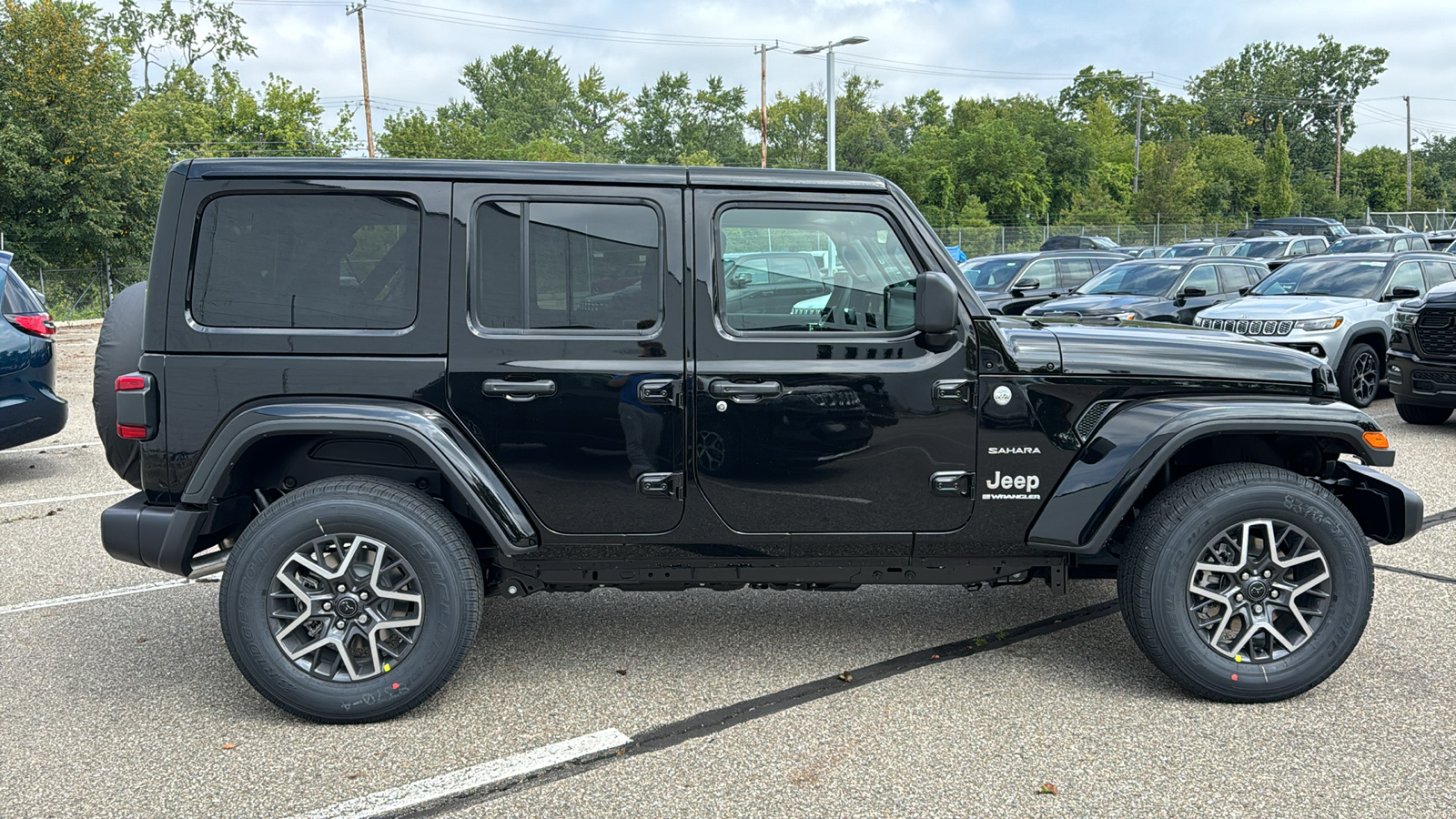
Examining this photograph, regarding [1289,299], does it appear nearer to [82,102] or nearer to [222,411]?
[222,411]

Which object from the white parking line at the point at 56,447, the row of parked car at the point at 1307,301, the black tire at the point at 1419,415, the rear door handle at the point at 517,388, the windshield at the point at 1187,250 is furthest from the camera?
the windshield at the point at 1187,250

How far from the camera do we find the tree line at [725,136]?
3058 cm

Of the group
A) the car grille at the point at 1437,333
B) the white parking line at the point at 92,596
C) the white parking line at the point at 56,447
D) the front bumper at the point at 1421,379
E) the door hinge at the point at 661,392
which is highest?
the door hinge at the point at 661,392

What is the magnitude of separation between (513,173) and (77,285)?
107 ft

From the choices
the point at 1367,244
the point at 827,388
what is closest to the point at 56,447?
the point at 827,388

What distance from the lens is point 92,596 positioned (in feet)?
18.3

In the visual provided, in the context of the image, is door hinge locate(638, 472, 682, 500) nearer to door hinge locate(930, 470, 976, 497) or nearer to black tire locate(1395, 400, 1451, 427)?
door hinge locate(930, 470, 976, 497)

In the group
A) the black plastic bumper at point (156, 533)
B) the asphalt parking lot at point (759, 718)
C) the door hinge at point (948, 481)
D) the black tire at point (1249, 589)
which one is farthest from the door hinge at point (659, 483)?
the black tire at point (1249, 589)

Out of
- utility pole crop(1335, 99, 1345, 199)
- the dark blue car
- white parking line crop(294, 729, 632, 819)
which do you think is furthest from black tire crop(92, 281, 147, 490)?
utility pole crop(1335, 99, 1345, 199)

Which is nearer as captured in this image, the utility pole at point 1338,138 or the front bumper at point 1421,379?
the front bumper at point 1421,379

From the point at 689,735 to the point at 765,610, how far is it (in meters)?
1.45

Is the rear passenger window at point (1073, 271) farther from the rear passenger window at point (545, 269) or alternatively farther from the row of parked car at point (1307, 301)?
the rear passenger window at point (545, 269)

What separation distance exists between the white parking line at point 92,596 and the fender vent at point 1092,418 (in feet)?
13.8

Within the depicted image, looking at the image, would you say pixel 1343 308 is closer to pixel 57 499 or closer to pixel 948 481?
pixel 948 481
